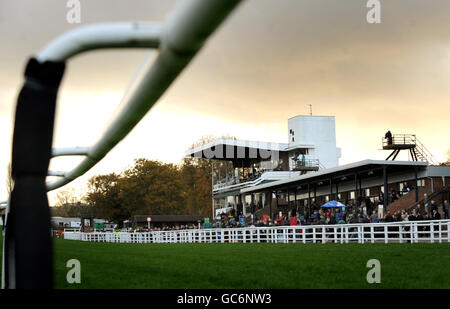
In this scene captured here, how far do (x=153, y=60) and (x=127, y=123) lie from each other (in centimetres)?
105

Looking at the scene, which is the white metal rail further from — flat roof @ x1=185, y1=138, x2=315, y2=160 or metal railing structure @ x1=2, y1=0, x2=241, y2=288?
flat roof @ x1=185, y1=138, x2=315, y2=160

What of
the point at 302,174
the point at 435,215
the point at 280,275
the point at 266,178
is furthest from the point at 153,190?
the point at 280,275

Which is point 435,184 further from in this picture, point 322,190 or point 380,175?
point 322,190

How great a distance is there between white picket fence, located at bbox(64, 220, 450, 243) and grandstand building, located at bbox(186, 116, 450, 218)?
8.63 meters

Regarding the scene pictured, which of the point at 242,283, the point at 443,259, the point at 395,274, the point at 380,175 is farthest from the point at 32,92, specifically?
the point at 380,175

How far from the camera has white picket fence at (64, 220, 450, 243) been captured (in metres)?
23.0

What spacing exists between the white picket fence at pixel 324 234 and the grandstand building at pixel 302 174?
8.63m

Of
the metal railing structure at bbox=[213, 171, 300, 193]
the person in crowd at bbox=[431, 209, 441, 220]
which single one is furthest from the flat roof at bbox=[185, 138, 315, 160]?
the person in crowd at bbox=[431, 209, 441, 220]

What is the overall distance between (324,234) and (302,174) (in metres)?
34.2

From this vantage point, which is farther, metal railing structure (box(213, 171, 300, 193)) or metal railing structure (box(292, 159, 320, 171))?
metal railing structure (box(213, 171, 300, 193))

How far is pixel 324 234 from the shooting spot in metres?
26.9

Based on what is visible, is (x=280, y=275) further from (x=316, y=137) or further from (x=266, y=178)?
(x=316, y=137)

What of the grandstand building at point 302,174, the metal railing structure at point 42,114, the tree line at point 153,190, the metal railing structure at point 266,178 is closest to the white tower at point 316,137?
the grandstand building at point 302,174

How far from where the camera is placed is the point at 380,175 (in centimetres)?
4234
